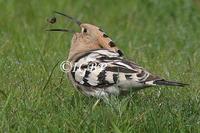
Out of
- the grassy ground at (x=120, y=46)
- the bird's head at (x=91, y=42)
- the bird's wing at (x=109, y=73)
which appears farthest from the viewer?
the bird's head at (x=91, y=42)

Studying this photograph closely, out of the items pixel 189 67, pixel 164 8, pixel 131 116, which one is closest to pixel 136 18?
pixel 164 8

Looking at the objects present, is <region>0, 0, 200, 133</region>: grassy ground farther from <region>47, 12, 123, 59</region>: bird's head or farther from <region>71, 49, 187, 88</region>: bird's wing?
<region>47, 12, 123, 59</region>: bird's head

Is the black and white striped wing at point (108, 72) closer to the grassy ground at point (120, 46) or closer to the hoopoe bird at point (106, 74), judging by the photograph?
the hoopoe bird at point (106, 74)

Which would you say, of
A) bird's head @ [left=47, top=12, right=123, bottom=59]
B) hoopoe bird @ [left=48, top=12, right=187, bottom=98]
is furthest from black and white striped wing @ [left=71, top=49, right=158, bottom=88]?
bird's head @ [left=47, top=12, right=123, bottom=59]

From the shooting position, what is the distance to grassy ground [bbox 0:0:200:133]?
5.29 meters

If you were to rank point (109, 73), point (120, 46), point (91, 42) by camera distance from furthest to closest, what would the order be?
point (120, 46), point (91, 42), point (109, 73)

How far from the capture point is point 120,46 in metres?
8.67

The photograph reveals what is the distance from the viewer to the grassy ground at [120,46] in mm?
5289

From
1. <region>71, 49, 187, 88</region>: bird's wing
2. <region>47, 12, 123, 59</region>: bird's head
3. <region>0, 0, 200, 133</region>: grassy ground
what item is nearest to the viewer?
<region>0, 0, 200, 133</region>: grassy ground

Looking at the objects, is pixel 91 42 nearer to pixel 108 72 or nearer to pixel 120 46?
pixel 108 72

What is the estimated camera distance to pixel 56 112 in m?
5.65

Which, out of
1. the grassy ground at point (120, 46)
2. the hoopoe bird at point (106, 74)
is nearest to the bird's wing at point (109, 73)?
the hoopoe bird at point (106, 74)

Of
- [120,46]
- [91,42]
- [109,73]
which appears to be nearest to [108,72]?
[109,73]

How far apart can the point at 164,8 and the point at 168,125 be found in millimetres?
5248
